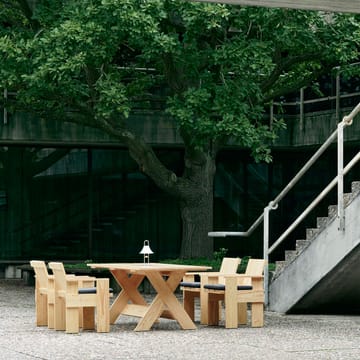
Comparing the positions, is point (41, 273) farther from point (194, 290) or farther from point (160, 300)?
point (194, 290)

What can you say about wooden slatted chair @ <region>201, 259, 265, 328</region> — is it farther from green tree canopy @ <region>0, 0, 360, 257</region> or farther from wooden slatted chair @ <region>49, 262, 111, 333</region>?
green tree canopy @ <region>0, 0, 360, 257</region>

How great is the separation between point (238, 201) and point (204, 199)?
24.7ft

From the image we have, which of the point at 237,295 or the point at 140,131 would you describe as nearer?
the point at 237,295

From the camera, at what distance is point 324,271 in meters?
16.5

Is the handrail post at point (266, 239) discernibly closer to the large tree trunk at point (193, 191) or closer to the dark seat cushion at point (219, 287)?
the dark seat cushion at point (219, 287)

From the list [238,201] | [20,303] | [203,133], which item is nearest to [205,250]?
[203,133]

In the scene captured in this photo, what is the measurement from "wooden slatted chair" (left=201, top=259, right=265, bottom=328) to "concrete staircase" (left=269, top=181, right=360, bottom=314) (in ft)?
4.01

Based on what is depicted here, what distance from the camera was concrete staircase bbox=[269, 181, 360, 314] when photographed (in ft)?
52.7

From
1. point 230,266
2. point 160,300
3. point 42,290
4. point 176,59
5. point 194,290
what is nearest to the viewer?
point 160,300

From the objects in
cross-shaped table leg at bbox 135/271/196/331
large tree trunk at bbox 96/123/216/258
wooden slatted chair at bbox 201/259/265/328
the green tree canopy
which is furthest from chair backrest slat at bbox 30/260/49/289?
large tree trunk at bbox 96/123/216/258

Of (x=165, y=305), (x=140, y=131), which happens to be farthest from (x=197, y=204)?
(x=165, y=305)

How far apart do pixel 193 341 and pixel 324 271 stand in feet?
11.6

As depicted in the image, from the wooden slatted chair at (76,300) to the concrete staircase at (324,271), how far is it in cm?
351

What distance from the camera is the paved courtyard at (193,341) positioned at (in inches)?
478
